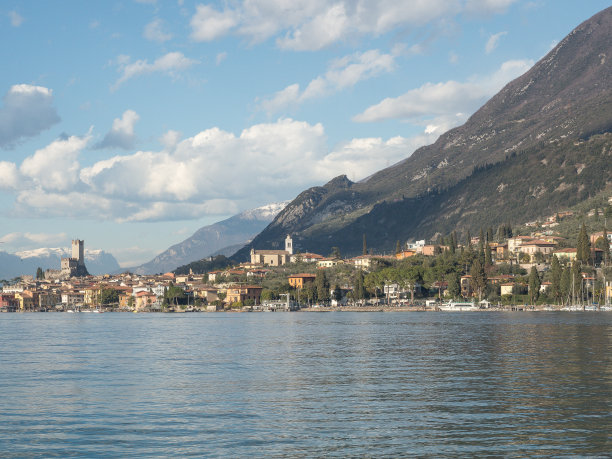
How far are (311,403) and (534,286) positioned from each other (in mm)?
137479

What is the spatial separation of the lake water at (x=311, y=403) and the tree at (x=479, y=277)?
11625 centimetres

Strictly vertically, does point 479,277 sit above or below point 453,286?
above

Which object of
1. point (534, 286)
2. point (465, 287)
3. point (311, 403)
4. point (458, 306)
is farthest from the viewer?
point (465, 287)

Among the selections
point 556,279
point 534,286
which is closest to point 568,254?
point 534,286

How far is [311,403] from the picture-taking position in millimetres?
35000

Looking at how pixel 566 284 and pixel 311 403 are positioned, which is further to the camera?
pixel 566 284

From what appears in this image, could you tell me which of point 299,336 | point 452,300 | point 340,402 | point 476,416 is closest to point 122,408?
point 340,402

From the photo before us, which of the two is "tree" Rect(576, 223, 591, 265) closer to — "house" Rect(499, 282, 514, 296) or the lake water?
"house" Rect(499, 282, 514, 296)

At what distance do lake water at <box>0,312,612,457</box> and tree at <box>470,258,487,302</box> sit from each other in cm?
11625

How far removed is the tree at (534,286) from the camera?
6432 inches

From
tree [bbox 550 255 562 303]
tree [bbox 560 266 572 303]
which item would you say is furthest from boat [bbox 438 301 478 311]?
tree [bbox 560 266 572 303]

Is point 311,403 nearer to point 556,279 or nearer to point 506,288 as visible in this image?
point 556,279

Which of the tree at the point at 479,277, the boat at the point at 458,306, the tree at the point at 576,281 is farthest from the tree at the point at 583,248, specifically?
the boat at the point at 458,306

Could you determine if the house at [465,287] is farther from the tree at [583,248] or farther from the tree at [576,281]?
the tree at [576,281]
